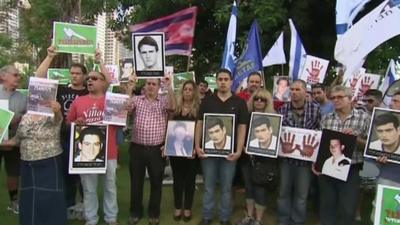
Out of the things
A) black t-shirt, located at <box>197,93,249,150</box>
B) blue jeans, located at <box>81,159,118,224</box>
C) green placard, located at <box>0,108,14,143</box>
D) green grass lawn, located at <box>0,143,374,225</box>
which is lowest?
green grass lawn, located at <box>0,143,374,225</box>

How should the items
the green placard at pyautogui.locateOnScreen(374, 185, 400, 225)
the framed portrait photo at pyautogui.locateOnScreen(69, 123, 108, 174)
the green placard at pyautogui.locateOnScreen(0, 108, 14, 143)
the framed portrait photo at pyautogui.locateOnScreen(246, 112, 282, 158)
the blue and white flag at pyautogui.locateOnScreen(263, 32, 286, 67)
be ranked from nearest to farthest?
the green placard at pyautogui.locateOnScreen(374, 185, 400, 225), the green placard at pyautogui.locateOnScreen(0, 108, 14, 143), the framed portrait photo at pyautogui.locateOnScreen(69, 123, 108, 174), the framed portrait photo at pyautogui.locateOnScreen(246, 112, 282, 158), the blue and white flag at pyautogui.locateOnScreen(263, 32, 286, 67)

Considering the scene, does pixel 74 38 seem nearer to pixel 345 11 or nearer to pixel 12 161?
pixel 12 161

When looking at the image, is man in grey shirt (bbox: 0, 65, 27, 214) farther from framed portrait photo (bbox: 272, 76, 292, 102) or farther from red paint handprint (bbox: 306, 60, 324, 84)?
red paint handprint (bbox: 306, 60, 324, 84)

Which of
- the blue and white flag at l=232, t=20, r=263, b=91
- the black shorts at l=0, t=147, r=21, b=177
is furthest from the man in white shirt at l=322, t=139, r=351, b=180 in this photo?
the black shorts at l=0, t=147, r=21, b=177

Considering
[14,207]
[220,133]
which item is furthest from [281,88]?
[14,207]

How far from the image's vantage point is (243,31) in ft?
32.4

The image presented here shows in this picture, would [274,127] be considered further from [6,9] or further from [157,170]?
[6,9]

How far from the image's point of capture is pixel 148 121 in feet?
20.8

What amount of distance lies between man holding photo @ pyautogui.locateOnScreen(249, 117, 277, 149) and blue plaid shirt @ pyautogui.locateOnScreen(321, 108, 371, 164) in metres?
0.65

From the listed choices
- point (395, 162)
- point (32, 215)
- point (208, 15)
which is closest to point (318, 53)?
point (208, 15)

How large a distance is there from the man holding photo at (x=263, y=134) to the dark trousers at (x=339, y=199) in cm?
68

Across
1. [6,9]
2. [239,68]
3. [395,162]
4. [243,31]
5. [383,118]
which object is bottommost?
[395,162]

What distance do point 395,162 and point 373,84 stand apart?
3.70 m

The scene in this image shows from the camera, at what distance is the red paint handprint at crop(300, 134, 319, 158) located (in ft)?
19.5
